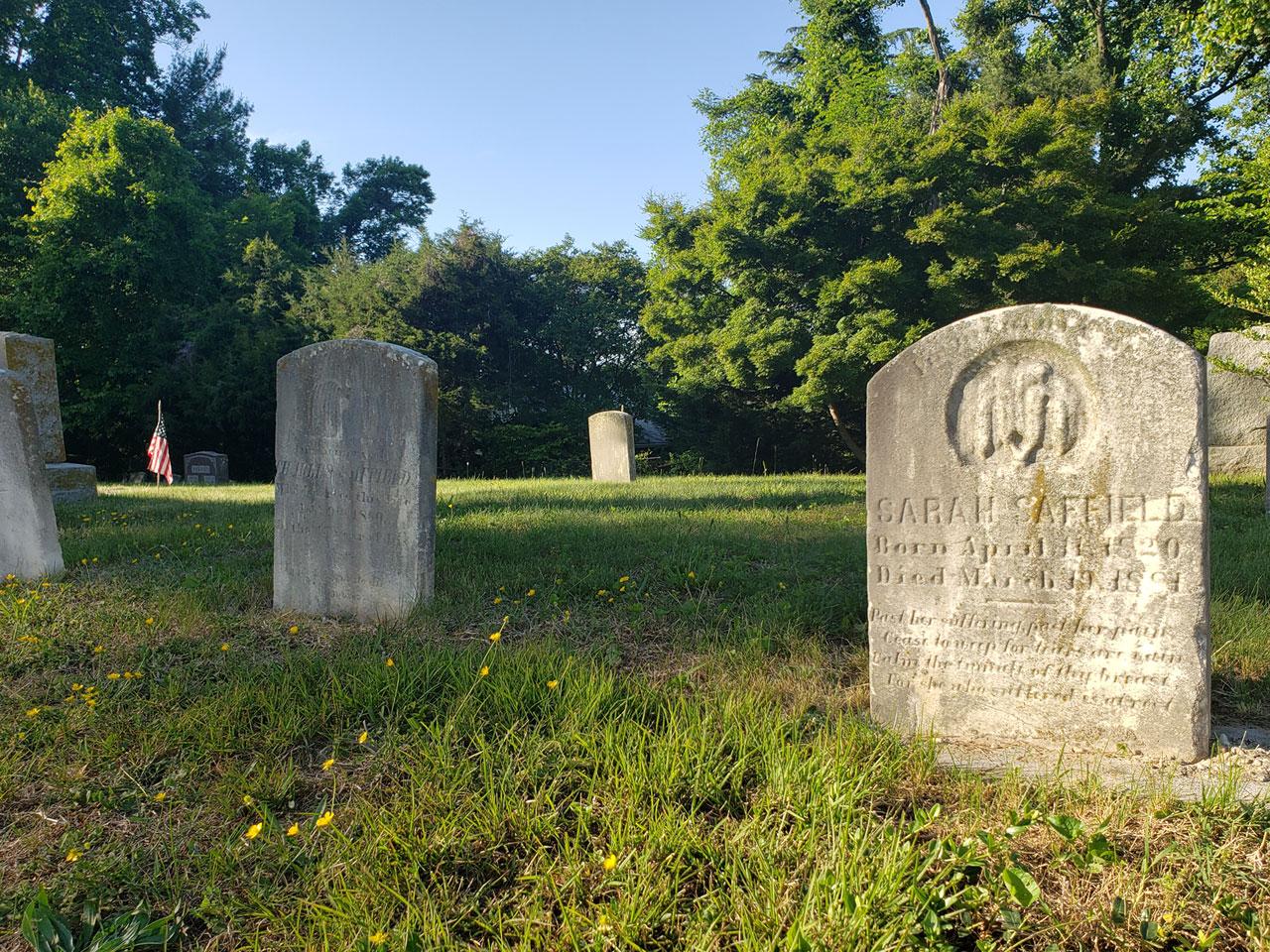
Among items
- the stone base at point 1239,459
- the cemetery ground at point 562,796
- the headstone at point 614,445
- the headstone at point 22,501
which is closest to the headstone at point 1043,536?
the cemetery ground at point 562,796

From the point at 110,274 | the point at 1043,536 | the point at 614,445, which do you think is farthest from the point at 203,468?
the point at 1043,536

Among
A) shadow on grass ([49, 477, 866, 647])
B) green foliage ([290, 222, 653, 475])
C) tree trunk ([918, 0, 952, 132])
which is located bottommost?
shadow on grass ([49, 477, 866, 647])

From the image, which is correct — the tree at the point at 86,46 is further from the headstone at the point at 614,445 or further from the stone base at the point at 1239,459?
the stone base at the point at 1239,459

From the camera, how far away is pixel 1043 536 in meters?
3.20

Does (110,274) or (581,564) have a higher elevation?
(110,274)

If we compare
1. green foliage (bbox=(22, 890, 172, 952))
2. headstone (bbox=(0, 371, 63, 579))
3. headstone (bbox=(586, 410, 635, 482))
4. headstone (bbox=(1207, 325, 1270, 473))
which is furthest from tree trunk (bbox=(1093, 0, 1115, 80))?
green foliage (bbox=(22, 890, 172, 952))

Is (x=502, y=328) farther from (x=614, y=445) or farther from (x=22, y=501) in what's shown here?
(x=22, y=501)

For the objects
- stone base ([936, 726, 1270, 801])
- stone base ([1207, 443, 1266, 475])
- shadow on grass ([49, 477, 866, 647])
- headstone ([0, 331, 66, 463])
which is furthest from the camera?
stone base ([1207, 443, 1266, 475])

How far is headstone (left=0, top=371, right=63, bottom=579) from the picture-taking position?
5.67 m

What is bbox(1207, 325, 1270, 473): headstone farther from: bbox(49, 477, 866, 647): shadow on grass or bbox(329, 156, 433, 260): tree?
bbox(329, 156, 433, 260): tree

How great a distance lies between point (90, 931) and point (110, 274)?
22870 mm

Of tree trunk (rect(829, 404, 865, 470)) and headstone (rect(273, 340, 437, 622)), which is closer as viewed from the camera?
headstone (rect(273, 340, 437, 622))

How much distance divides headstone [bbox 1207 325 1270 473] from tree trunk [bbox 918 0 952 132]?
11057 millimetres

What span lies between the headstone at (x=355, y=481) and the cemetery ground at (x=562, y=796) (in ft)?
0.93
